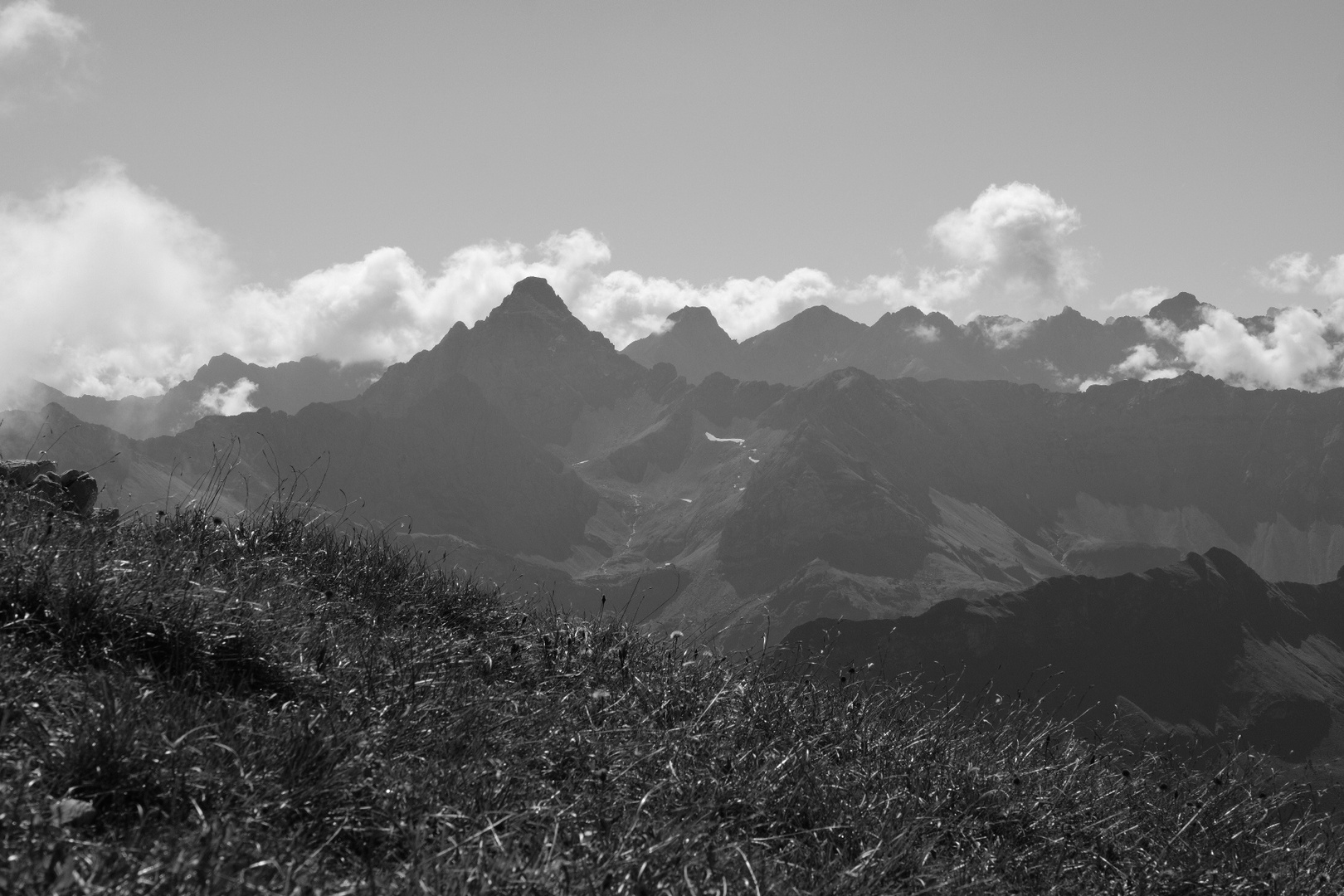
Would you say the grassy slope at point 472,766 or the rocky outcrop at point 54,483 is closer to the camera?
the grassy slope at point 472,766

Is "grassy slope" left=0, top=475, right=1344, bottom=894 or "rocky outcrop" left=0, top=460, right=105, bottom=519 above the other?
"rocky outcrop" left=0, top=460, right=105, bottom=519

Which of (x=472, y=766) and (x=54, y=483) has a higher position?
(x=54, y=483)

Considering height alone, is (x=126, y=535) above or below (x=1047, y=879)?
above

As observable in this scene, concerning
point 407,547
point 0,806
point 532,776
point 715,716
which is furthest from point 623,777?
point 407,547

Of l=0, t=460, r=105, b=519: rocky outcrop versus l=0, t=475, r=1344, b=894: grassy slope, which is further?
l=0, t=460, r=105, b=519: rocky outcrop

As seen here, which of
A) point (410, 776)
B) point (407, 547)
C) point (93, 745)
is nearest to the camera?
point (93, 745)

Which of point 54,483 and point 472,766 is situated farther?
point 54,483

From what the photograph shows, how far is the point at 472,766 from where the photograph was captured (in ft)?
17.9

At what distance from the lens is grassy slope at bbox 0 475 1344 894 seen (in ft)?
14.3

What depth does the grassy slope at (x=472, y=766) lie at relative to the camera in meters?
4.37

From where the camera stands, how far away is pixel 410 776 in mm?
5145

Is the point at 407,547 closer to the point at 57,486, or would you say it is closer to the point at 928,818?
the point at 57,486

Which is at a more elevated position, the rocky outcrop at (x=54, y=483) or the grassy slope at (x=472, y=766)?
the rocky outcrop at (x=54, y=483)

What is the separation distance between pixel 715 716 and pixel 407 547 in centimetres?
519
